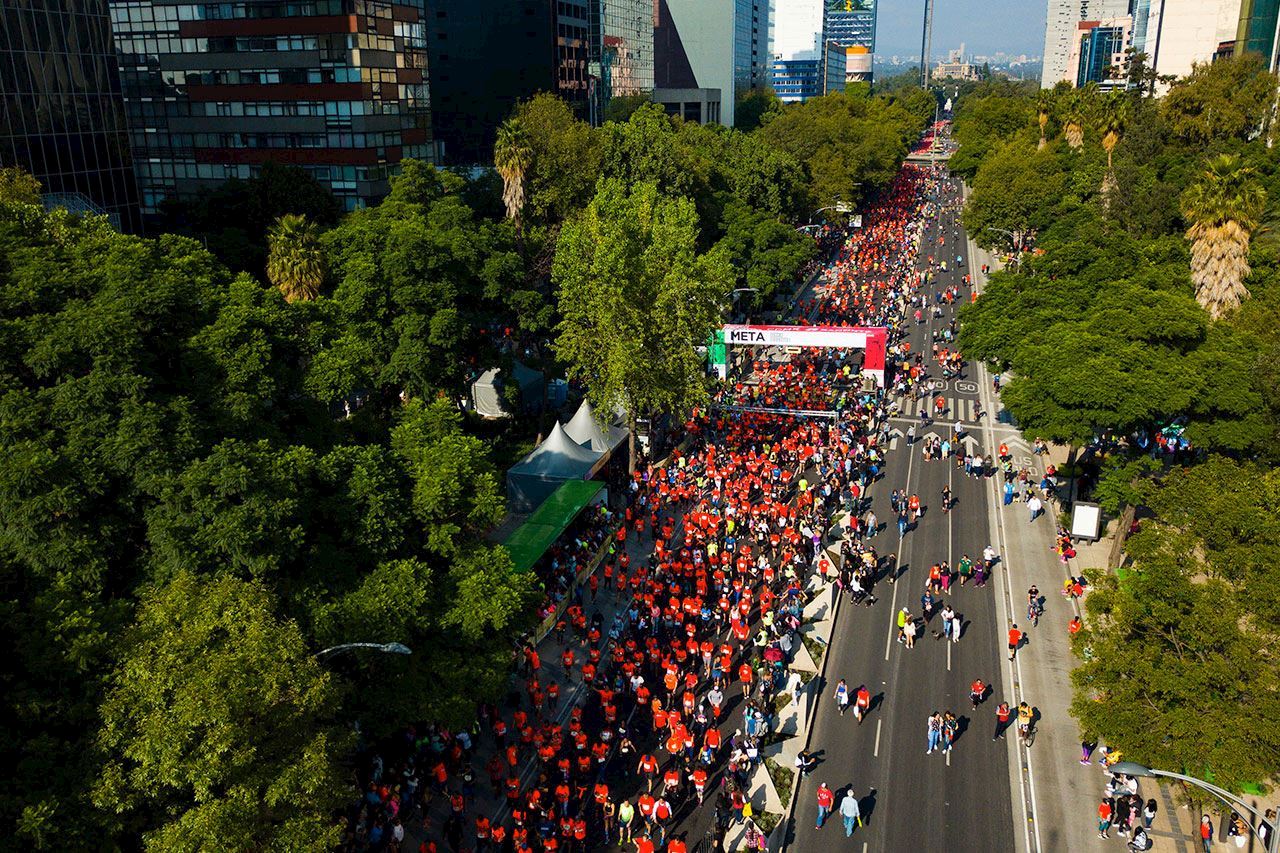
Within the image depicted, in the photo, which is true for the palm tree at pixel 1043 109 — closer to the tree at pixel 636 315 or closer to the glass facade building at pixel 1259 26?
the glass facade building at pixel 1259 26

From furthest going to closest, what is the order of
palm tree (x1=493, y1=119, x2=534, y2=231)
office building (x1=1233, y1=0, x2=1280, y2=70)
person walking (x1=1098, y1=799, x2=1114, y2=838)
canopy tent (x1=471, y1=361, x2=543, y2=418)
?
office building (x1=1233, y1=0, x2=1280, y2=70), palm tree (x1=493, y1=119, x2=534, y2=231), canopy tent (x1=471, y1=361, x2=543, y2=418), person walking (x1=1098, y1=799, x2=1114, y2=838)

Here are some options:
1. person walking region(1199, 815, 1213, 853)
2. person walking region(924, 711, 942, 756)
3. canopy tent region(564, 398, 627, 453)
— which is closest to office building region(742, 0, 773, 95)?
canopy tent region(564, 398, 627, 453)

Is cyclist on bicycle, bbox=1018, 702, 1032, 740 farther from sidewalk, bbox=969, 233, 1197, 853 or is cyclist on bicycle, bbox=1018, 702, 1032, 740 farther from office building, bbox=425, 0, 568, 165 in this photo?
office building, bbox=425, 0, 568, 165

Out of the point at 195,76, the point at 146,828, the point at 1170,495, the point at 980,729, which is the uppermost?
the point at 195,76

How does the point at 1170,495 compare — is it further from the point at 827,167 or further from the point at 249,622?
the point at 827,167

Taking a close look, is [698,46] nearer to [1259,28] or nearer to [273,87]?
[1259,28]

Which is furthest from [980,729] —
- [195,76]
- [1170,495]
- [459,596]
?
[195,76]

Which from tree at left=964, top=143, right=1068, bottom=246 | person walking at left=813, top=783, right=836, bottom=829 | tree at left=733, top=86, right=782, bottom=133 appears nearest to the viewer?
person walking at left=813, top=783, right=836, bottom=829
